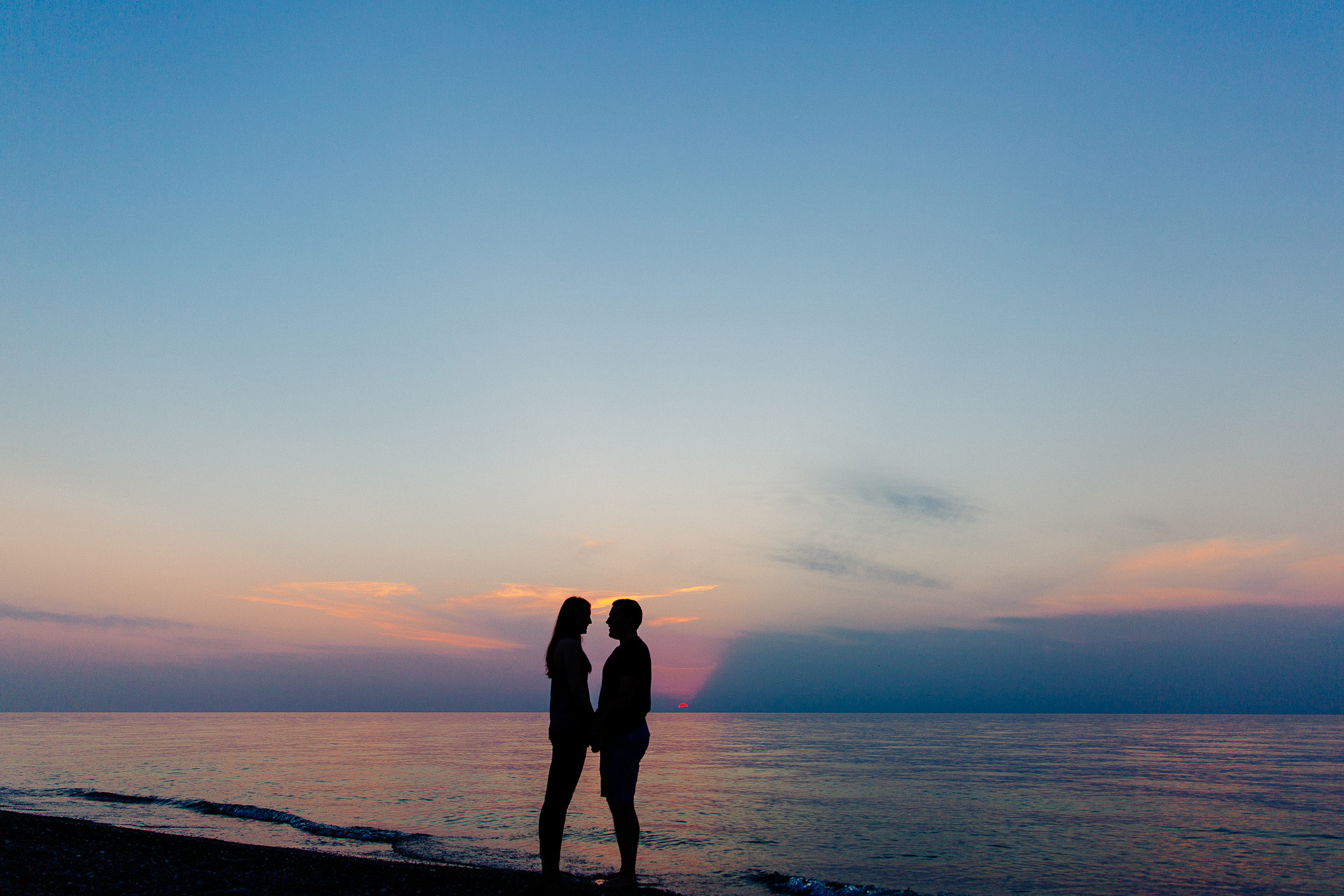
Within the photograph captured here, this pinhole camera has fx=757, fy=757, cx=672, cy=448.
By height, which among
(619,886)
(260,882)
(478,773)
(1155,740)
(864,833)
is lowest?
(1155,740)

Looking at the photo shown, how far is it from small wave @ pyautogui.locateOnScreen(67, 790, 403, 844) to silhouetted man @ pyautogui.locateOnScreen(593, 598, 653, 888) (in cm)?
919

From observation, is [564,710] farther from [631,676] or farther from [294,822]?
[294,822]

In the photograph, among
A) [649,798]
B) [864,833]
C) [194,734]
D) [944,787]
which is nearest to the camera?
[864,833]

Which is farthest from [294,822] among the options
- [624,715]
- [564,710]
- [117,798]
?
[624,715]

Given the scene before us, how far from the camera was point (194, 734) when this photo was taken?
61344 millimetres

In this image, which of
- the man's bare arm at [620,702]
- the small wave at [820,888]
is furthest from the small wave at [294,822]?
the man's bare arm at [620,702]

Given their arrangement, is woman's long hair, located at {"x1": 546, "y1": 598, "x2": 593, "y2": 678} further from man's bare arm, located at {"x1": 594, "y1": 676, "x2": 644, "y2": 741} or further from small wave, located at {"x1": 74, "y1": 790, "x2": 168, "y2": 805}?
small wave, located at {"x1": 74, "y1": 790, "x2": 168, "y2": 805}

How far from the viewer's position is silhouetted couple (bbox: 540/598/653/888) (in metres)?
6.58

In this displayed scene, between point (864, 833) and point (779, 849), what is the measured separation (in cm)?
348

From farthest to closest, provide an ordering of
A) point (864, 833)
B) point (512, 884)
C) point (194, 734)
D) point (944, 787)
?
point (194, 734) → point (944, 787) → point (864, 833) → point (512, 884)

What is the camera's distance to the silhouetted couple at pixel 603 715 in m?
6.58

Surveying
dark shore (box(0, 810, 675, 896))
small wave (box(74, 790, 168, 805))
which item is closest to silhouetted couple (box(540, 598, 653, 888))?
dark shore (box(0, 810, 675, 896))

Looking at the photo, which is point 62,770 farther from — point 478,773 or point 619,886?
point 619,886

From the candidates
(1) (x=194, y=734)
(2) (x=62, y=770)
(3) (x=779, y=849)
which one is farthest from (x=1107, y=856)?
(1) (x=194, y=734)
